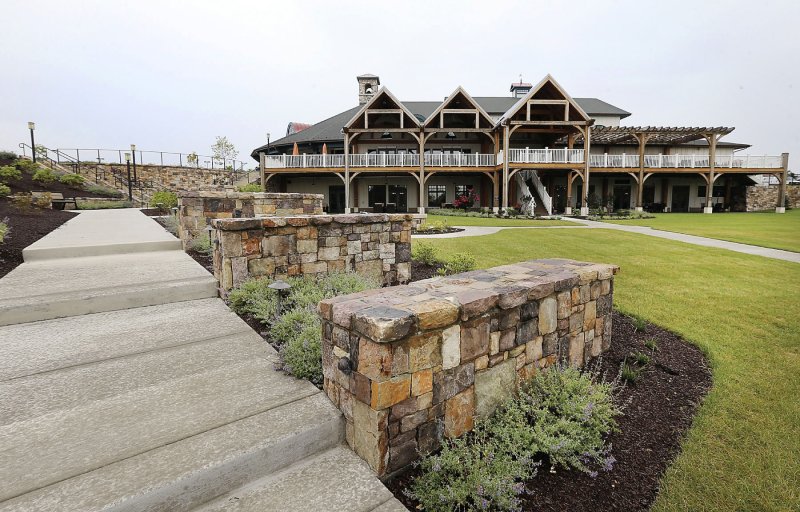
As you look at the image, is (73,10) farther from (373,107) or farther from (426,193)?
(426,193)

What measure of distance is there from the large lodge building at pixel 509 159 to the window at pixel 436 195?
7 centimetres

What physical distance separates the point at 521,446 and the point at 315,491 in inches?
53.1

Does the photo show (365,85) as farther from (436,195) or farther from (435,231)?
(435,231)

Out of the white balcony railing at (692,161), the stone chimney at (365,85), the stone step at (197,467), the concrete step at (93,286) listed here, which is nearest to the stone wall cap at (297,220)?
the concrete step at (93,286)

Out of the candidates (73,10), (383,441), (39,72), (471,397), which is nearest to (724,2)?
(471,397)

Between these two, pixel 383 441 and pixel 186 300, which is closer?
pixel 383 441

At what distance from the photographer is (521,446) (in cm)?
252

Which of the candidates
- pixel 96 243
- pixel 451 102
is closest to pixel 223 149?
pixel 451 102

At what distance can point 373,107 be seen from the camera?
76.6 feet

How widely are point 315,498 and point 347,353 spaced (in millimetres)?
778

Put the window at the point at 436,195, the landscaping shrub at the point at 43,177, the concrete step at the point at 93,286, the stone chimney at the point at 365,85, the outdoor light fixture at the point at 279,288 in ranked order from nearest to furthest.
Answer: the outdoor light fixture at the point at 279,288 < the concrete step at the point at 93,286 < the landscaping shrub at the point at 43,177 < the window at the point at 436,195 < the stone chimney at the point at 365,85

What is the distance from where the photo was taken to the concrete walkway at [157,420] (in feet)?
6.13

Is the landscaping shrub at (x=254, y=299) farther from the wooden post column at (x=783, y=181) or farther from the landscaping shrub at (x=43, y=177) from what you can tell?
the wooden post column at (x=783, y=181)

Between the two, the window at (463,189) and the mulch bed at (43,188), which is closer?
the mulch bed at (43,188)
